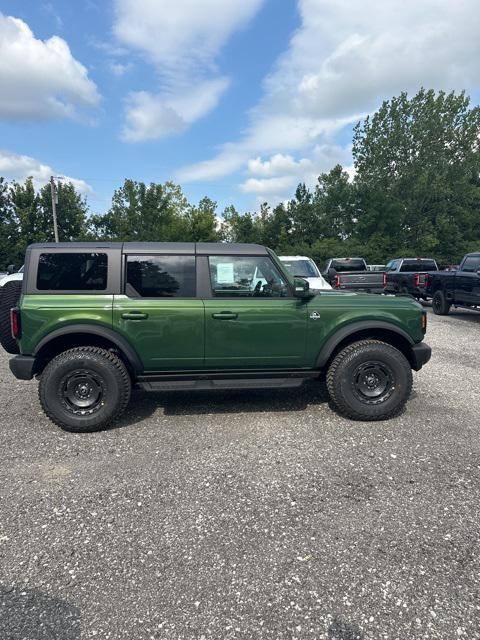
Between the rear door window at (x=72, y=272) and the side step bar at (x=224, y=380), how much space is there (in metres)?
1.09

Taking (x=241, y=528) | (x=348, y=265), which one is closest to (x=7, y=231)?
(x=348, y=265)

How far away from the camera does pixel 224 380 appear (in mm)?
4230

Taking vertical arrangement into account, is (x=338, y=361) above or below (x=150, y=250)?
below

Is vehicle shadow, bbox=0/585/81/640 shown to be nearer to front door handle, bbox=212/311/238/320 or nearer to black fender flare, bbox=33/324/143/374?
black fender flare, bbox=33/324/143/374

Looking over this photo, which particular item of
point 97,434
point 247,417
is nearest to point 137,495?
point 97,434

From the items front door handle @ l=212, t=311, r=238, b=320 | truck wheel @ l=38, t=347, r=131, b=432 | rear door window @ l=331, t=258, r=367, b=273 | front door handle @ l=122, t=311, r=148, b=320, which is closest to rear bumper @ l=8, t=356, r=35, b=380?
truck wheel @ l=38, t=347, r=131, b=432

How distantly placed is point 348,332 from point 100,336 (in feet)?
8.29

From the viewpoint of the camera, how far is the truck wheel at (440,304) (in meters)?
11.9

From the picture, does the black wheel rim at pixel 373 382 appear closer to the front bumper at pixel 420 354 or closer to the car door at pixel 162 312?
the front bumper at pixel 420 354

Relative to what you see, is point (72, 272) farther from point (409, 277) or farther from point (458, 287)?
point (409, 277)

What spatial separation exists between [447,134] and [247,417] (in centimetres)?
3836

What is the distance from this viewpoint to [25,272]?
3990mm

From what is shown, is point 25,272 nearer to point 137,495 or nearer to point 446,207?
point 137,495

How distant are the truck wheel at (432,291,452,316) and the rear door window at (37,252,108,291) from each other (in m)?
10.8
